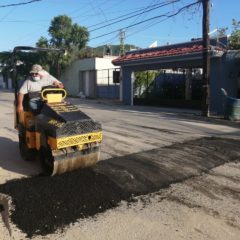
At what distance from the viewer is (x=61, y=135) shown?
6.68m

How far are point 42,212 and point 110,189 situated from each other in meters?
1.37

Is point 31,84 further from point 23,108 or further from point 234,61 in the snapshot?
point 234,61

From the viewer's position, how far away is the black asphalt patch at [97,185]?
5.70m

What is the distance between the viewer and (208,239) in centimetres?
501

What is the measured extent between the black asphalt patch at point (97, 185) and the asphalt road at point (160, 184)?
2 centimetres

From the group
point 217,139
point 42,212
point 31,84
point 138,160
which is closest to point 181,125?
point 217,139

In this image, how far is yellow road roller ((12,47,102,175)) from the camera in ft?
22.3

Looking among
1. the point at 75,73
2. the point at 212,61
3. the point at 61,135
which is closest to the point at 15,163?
the point at 61,135

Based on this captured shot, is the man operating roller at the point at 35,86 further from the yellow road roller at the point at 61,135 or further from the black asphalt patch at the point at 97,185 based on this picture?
the black asphalt patch at the point at 97,185

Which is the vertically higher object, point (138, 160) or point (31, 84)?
point (31, 84)

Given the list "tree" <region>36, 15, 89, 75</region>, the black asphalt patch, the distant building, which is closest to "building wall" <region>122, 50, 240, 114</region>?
the distant building

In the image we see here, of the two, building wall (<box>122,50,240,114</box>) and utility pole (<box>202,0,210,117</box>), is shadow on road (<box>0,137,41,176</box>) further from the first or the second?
building wall (<box>122,50,240,114</box>)

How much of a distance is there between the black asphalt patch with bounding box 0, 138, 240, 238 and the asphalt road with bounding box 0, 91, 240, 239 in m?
0.02

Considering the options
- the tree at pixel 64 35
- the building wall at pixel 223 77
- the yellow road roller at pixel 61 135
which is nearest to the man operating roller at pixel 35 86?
the yellow road roller at pixel 61 135
